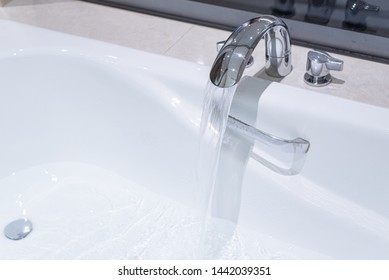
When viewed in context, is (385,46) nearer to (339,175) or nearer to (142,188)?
(339,175)

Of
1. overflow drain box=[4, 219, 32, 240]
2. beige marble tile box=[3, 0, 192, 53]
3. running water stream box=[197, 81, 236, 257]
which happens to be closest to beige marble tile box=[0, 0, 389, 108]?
beige marble tile box=[3, 0, 192, 53]

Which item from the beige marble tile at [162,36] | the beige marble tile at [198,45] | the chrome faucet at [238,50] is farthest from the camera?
the beige marble tile at [198,45]

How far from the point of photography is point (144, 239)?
1.27 meters

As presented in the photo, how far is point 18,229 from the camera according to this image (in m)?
1.33

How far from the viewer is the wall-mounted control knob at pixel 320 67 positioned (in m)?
1.05

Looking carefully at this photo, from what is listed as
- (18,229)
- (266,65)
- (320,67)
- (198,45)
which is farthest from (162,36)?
(18,229)

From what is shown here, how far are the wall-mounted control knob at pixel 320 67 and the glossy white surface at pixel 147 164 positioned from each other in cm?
5

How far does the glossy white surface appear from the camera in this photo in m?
1.05

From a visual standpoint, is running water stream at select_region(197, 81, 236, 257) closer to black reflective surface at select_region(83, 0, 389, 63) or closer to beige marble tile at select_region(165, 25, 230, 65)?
beige marble tile at select_region(165, 25, 230, 65)

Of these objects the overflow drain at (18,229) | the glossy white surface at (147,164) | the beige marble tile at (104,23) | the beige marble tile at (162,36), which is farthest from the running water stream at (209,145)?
the overflow drain at (18,229)

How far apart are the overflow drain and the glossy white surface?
0.02 m

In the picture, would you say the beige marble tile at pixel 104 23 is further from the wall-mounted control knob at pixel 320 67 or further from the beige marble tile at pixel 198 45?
the wall-mounted control knob at pixel 320 67

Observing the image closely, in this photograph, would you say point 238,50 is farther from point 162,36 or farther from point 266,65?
Result: point 162,36

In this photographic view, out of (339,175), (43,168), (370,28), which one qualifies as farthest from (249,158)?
(43,168)
